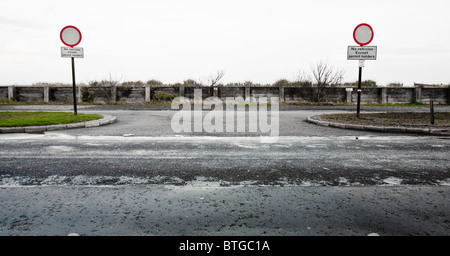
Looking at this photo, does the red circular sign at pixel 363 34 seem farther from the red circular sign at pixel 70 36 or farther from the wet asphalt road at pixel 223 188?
the red circular sign at pixel 70 36

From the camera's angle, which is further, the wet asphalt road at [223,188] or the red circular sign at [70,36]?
the red circular sign at [70,36]

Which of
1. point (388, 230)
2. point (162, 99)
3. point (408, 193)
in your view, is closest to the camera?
point (388, 230)

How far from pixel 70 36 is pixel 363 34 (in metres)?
11.1

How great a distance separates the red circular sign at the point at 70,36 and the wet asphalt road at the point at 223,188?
235 inches

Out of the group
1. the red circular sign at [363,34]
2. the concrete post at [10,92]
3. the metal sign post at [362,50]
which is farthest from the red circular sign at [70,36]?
the concrete post at [10,92]

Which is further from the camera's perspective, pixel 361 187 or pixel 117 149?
pixel 117 149

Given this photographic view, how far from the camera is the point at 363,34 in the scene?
37.0 feet

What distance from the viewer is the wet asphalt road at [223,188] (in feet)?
9.67

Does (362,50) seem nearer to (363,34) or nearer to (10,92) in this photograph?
(363,34)

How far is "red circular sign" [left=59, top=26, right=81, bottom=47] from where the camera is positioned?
11680mm

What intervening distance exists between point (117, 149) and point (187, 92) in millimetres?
20639

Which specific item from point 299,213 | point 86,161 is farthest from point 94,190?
point 299,213

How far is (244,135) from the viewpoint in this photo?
28.4 feet

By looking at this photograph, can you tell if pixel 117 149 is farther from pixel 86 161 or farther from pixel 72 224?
pixel 72 224
